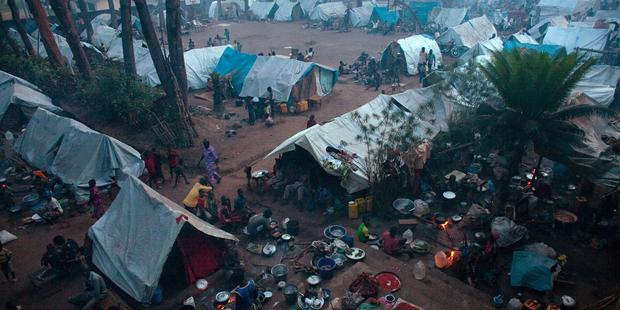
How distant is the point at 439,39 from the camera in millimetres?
30703

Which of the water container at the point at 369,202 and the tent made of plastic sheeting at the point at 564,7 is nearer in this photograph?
the water container at the point at 369,202

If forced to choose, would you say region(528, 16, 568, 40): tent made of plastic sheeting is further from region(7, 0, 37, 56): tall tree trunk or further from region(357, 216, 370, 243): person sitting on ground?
region(7, 0, 37, 56): tall tree trunk

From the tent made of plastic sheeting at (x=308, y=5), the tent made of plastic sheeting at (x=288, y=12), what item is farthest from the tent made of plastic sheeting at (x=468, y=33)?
the tent made of plastic sheeting at (x=288, y=12)

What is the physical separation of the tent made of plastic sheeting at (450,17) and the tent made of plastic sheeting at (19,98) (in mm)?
32285

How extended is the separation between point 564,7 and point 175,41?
43.0 meters

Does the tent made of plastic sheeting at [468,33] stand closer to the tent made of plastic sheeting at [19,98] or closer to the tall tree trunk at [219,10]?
the tent made of plastic sheeting at [19,98]

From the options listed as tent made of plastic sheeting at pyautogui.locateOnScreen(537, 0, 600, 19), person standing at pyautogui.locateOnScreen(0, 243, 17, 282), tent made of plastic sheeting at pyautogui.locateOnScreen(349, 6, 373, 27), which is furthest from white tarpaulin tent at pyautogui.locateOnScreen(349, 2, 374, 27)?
person standing at pyautogui.locateOnScreen(0, 243, 17, 282)

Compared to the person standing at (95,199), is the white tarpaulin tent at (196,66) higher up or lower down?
higher up

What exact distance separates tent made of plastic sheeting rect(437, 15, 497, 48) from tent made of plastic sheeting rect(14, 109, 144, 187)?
24.4 m

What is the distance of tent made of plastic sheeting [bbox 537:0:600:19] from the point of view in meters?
38.9

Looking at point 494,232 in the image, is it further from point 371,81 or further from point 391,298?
point 371,81

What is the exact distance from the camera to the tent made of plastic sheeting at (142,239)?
8.62 meters

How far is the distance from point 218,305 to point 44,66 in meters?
19.7

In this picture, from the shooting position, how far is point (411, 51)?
25.3 meters
